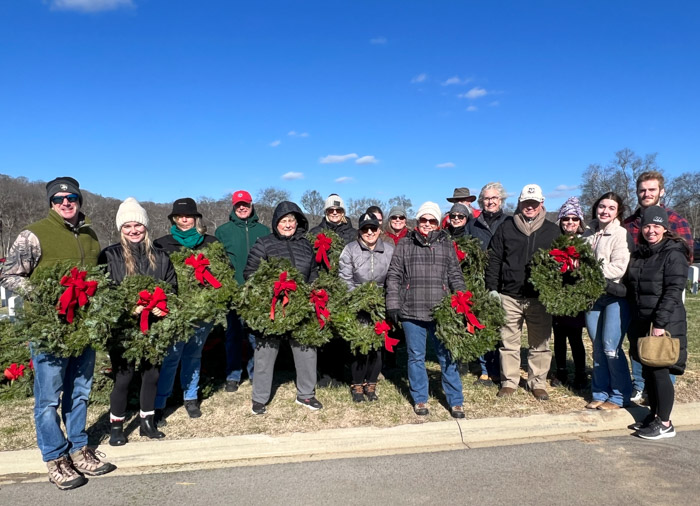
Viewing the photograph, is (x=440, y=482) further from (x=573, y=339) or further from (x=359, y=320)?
(x=573, y=339)

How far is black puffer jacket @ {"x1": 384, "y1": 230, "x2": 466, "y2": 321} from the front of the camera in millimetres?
5145

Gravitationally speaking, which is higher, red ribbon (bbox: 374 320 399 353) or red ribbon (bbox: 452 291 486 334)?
red ribbon (bbox: 452 291 486 334)

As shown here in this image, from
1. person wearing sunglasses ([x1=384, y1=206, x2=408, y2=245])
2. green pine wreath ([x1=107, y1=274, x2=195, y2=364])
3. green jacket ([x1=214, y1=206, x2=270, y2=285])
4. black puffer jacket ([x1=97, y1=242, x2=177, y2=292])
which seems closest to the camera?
green pine wreath ([x1=107, y1=274, x2=195, y2=364])

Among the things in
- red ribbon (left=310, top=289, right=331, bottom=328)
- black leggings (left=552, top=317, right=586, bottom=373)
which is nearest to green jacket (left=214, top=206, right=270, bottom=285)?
red ribbon (left=310, top=289, right=331, bottom=328)

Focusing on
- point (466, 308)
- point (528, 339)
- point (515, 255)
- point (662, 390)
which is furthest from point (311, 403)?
point (662, 390)

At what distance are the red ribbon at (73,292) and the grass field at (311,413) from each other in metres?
1.64

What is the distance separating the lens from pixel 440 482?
3.89 metres

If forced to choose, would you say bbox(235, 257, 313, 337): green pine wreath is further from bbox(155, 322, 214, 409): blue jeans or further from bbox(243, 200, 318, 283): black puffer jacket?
bbox(155, 322, 214, 409): blue jeans

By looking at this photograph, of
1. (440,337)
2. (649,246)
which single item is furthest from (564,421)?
(649,246)

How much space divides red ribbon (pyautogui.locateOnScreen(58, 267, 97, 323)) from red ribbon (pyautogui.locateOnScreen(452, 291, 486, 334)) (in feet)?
11.3

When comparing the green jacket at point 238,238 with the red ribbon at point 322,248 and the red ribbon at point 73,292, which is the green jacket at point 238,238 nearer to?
the red ribbon at point 322,248

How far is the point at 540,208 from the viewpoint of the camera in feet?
18.6

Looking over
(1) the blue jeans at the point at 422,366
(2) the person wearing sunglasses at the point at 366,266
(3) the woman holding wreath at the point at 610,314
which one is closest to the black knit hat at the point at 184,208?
(2) the person wearing sunglasses at the point at 366,266

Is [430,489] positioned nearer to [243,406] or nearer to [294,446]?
[294,446]
